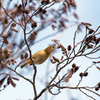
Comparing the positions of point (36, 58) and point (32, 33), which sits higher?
point (36, 58)

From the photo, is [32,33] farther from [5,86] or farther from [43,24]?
[5,86]

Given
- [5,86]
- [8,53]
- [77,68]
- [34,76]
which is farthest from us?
[34,76]

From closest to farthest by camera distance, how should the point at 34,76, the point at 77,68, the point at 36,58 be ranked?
the point at 77,68
the point at 34,76
the point at 36,58

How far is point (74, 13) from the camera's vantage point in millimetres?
3135

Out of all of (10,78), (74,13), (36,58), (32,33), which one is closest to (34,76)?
→ (10,78)

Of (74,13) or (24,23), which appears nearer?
(24,23)

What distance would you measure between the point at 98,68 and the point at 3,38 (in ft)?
3.75

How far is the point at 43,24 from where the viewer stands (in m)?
2.53

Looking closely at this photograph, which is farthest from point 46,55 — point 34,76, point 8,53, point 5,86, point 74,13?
point 8,53

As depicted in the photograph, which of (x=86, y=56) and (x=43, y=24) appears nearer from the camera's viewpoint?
(x=86, y=56)

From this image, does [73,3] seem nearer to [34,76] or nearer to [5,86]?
[34,76]

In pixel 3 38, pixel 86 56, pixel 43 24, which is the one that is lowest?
pixel 86 56

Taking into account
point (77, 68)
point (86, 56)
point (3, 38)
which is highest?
point (3, 38)

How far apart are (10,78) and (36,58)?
1378 millimetres
